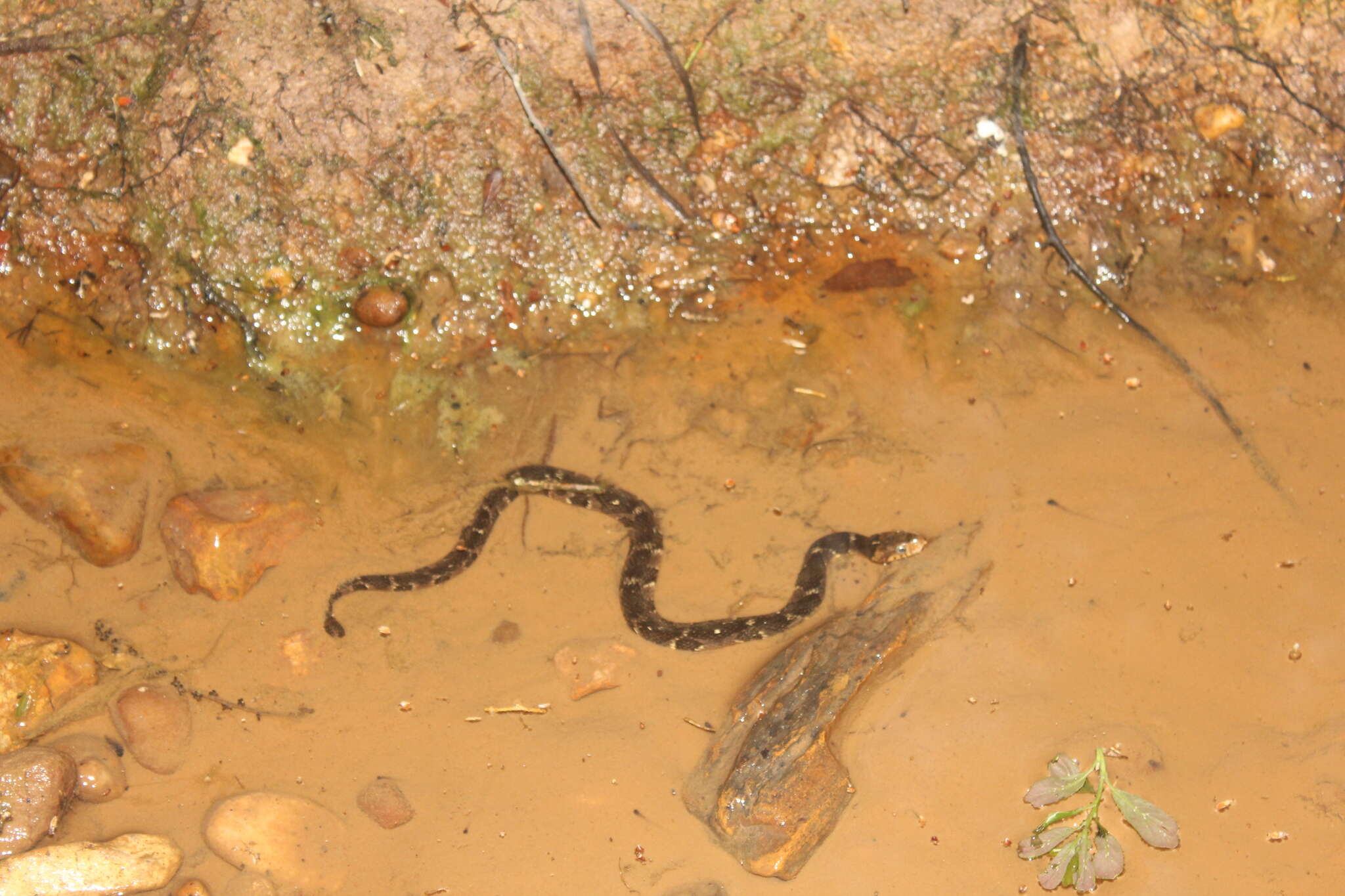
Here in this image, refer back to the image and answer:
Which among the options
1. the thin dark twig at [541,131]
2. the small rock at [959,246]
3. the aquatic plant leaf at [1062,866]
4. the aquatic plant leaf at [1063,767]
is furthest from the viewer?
the small rock at [959,246]

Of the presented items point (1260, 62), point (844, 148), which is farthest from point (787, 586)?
point (1260, 62)

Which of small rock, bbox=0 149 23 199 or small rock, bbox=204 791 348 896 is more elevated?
small rock, bbox=0 149 23 199

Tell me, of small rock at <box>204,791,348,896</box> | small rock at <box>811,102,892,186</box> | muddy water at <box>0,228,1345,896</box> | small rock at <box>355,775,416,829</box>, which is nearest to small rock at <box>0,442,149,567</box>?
muddy water at <box>0,228,1345,896</box>

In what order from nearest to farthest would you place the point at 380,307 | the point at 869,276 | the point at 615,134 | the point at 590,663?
the point at 590,663 < the point at 380,307 < the point at 615,134 < the point at 869,276

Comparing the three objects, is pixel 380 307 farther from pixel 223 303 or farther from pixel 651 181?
pixel 651 181

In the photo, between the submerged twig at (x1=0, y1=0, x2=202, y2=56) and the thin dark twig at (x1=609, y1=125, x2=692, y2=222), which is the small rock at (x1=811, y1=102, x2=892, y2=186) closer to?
the thin dark twig at (x1=609, y1=125, x2=692, y2=222)

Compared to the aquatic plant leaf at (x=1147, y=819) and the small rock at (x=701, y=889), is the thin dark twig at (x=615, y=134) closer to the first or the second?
the small rock at (x=701, y=889)

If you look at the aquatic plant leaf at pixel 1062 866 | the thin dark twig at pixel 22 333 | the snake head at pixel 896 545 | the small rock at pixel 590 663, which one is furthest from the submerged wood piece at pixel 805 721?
the thin dark twig at pixel 22 333
